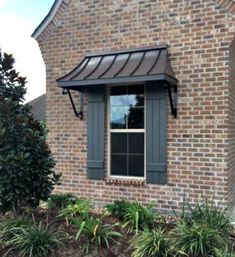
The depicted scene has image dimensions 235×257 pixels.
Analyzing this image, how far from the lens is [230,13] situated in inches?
238

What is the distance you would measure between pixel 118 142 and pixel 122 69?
1472 millimetres

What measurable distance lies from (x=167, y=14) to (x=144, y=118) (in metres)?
1.95

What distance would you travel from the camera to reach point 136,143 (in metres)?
6.84

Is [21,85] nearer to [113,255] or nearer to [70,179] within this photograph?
[70,179]

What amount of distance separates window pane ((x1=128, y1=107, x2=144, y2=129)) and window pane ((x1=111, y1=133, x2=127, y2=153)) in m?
0.26

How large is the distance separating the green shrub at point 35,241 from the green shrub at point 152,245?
3.45 ft

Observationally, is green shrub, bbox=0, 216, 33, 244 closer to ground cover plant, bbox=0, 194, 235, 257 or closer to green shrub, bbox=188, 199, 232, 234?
ground cover plant, bbox=0, 194, 235, 257

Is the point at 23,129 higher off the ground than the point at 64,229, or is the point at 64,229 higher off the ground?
the point at 23,129

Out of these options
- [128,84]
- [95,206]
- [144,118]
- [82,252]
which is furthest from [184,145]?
[82,252]

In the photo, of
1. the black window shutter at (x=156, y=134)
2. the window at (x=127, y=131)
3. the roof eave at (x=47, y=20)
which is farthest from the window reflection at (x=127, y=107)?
the roof eave at (x=47, y=20)

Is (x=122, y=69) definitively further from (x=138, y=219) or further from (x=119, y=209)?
(x=138, y=219)

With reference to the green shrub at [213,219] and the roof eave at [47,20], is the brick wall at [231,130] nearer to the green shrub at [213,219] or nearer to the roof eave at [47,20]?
the green shrub at [213,219]

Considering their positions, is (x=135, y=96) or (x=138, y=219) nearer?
(x=138, y=219)

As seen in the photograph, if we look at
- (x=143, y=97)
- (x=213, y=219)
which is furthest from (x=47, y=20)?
(x=213, y=219)
